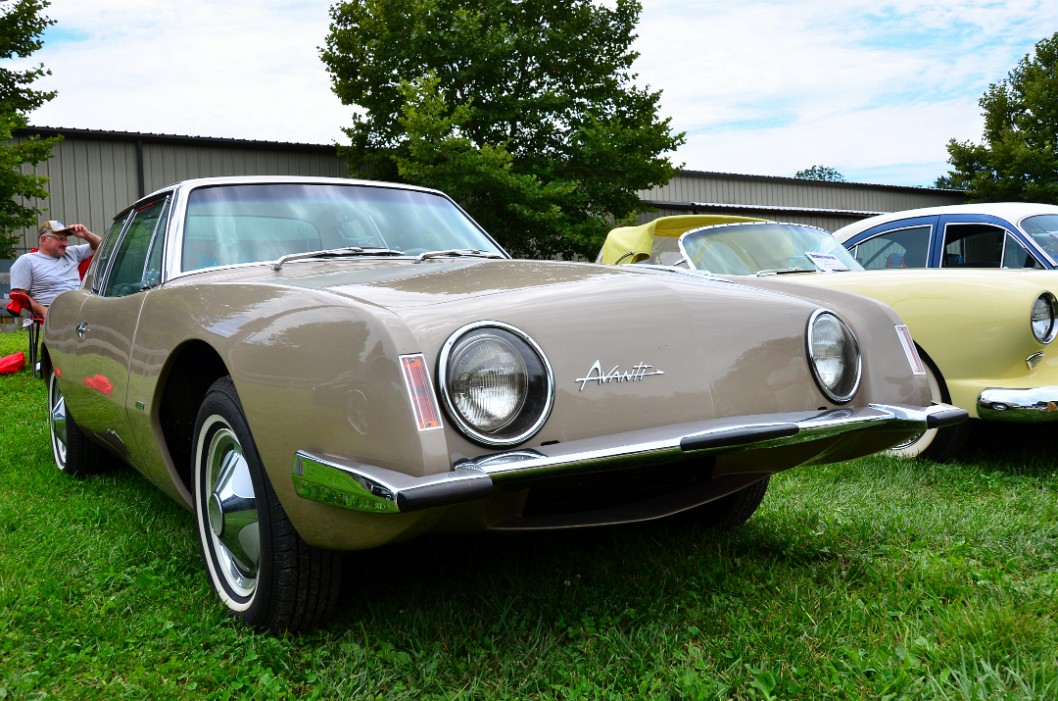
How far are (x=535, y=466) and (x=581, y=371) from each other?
0.31 m

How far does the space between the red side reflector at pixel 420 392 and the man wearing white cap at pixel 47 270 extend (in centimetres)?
670

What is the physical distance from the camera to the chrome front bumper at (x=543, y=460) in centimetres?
165

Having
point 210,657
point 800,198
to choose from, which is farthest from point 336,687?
point 800,198

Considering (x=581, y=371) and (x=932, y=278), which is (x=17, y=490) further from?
(x=932, y=278)

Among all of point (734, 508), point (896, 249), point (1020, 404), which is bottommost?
point (734, 508)

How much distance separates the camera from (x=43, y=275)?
7.66 metres

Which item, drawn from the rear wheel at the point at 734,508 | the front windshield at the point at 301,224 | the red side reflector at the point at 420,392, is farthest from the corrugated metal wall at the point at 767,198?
the red side reflector at the point at 420,392

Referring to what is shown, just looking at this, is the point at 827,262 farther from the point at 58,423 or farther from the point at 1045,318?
the point at 58,423

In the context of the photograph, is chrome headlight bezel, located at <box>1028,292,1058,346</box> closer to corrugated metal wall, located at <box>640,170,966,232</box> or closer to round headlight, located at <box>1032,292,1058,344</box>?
round headlight, located at <box>1032,292,1058,344</box>

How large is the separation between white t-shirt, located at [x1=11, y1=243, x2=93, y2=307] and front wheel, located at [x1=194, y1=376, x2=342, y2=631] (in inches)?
239

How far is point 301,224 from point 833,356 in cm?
189

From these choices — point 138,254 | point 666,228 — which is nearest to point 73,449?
point 138,254

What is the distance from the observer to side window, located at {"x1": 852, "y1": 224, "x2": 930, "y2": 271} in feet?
17.5

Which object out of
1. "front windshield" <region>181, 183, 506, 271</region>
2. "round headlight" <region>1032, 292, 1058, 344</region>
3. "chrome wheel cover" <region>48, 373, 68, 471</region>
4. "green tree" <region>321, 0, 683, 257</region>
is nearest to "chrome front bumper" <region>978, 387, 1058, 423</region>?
"round headlight" <region>1032, 292, 1058, 344</region>
